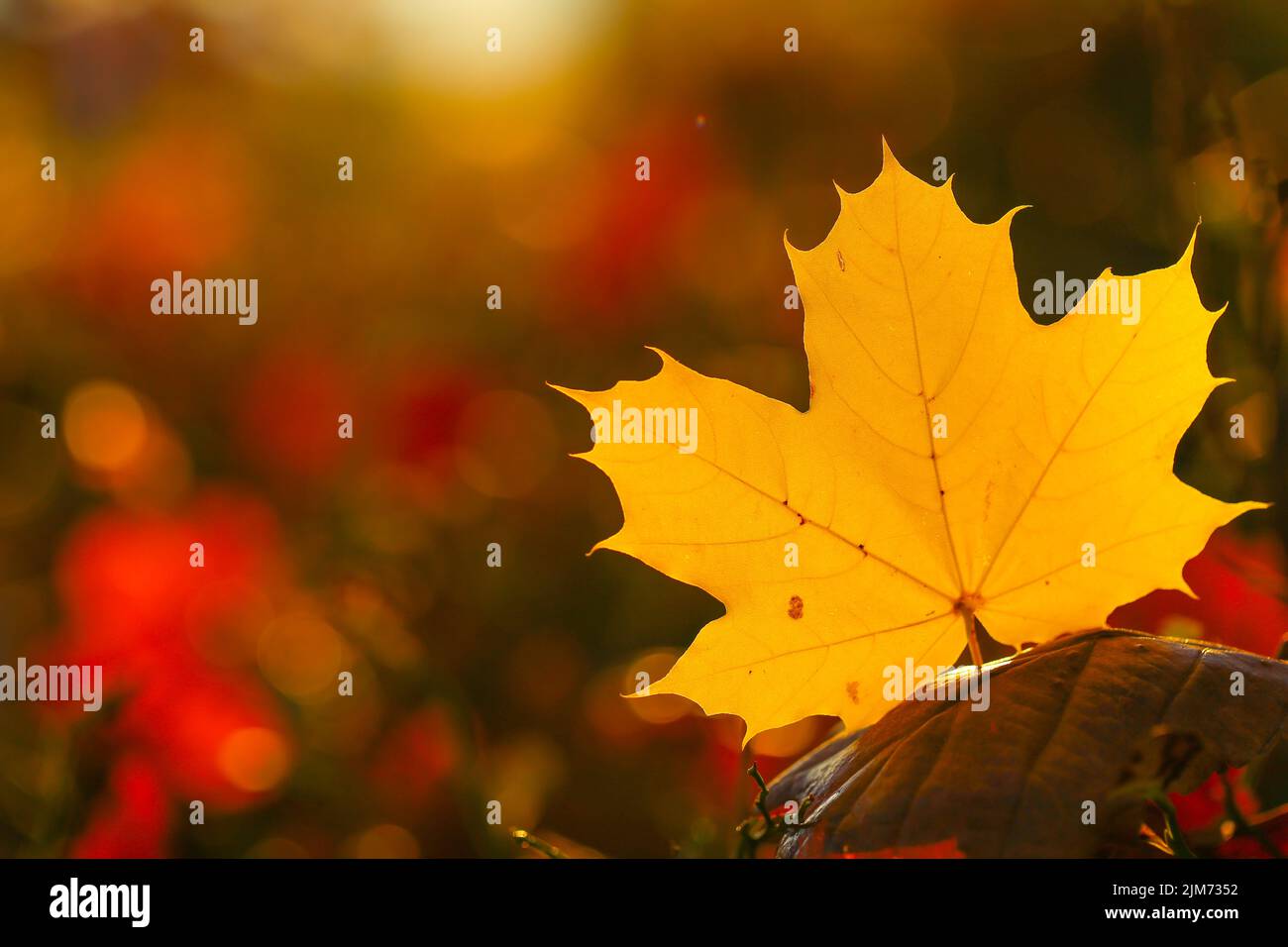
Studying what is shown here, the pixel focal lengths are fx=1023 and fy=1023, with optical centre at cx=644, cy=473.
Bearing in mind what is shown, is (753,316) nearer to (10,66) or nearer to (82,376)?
(82,376)

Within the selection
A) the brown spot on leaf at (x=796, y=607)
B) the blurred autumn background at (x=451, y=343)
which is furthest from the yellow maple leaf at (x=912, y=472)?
the blurred autumn background at (x=451, y=343)

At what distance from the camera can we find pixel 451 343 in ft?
3.29

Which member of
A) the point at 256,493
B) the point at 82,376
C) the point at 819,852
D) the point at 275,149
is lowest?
the point at 819,852

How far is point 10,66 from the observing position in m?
1.15

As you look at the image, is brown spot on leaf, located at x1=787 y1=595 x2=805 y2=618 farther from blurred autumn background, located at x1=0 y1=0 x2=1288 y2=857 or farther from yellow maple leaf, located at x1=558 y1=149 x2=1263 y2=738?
blurred autumn background, located at x1=0 y1=0 x2=1288 y2=857

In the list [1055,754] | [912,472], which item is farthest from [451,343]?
[1055,754]

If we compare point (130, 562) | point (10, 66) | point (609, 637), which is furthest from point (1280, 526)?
point (10, 66)

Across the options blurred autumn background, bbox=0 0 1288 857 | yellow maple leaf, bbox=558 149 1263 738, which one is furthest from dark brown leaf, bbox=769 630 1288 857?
blurred autumn background, bbox=0 0 1288 857

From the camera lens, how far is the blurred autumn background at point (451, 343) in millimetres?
594

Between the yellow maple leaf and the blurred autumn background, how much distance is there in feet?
0.46

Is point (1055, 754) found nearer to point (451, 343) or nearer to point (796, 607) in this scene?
point (796, 607)

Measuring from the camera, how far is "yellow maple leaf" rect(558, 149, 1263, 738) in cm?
35

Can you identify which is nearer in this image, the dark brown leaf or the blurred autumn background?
the dark brown leaf

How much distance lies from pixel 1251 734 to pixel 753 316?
0.70 metres
